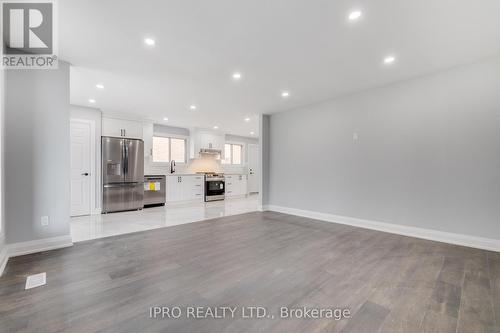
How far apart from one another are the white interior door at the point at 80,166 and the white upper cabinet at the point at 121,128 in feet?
1.32

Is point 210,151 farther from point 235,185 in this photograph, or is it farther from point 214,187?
point 235,185

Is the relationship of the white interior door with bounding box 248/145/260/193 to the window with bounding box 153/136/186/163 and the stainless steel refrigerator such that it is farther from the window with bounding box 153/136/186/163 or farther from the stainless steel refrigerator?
the stainless steel refrigerator

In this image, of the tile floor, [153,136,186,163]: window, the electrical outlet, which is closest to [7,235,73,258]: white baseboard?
the electrical outlet

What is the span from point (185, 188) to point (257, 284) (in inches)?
219

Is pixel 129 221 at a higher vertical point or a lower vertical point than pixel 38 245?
lower

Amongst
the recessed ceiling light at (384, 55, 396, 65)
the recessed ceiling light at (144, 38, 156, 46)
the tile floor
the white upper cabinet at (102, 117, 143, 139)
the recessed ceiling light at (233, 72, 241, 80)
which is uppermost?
the recessed ceiling light at (144, 38, 156, 46)

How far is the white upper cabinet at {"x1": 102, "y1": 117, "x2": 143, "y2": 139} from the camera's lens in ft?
18.7

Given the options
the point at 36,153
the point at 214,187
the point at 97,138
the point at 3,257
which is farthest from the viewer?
the point at 214,187

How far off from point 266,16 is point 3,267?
12.8 feet

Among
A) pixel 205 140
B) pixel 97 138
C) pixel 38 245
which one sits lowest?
pixel 38 245

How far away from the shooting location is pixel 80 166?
5.20 metres

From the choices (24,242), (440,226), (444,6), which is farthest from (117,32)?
(440,226)

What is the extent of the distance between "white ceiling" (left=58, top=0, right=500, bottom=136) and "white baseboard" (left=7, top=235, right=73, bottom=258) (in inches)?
99.2

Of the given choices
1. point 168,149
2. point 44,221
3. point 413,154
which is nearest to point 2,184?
point 44,221
